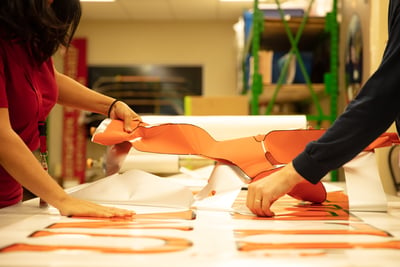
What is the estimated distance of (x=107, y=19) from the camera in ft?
19.2

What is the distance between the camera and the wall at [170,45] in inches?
230

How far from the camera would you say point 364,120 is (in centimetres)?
83

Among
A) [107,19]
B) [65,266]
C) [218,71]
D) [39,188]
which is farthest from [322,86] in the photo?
[107,19]

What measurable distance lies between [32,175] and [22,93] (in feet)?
0.66

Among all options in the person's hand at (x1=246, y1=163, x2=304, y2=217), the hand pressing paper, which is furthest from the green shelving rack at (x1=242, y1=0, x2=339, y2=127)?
the person's hand at (x1=246, y1=163, x2=304, y2=217)

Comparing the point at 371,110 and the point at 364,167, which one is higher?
the point at 371,110

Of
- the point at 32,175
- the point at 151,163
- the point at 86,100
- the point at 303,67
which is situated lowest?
the point at 151,163

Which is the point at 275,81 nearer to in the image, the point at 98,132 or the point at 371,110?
the point at 98,132

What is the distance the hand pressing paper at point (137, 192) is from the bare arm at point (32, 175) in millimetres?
164

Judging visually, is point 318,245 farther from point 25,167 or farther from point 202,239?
point 25,167

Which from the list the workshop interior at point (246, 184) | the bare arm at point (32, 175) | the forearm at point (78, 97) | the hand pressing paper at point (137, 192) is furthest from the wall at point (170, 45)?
the bare arm at point (32, 175)

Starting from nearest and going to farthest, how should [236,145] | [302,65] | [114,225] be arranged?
1. [114,225]
2. [236,145]
3. [302,65]

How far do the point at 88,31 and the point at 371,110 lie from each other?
5541 millimetres

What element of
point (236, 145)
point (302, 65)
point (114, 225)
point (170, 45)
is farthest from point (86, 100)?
point (170, 45)
